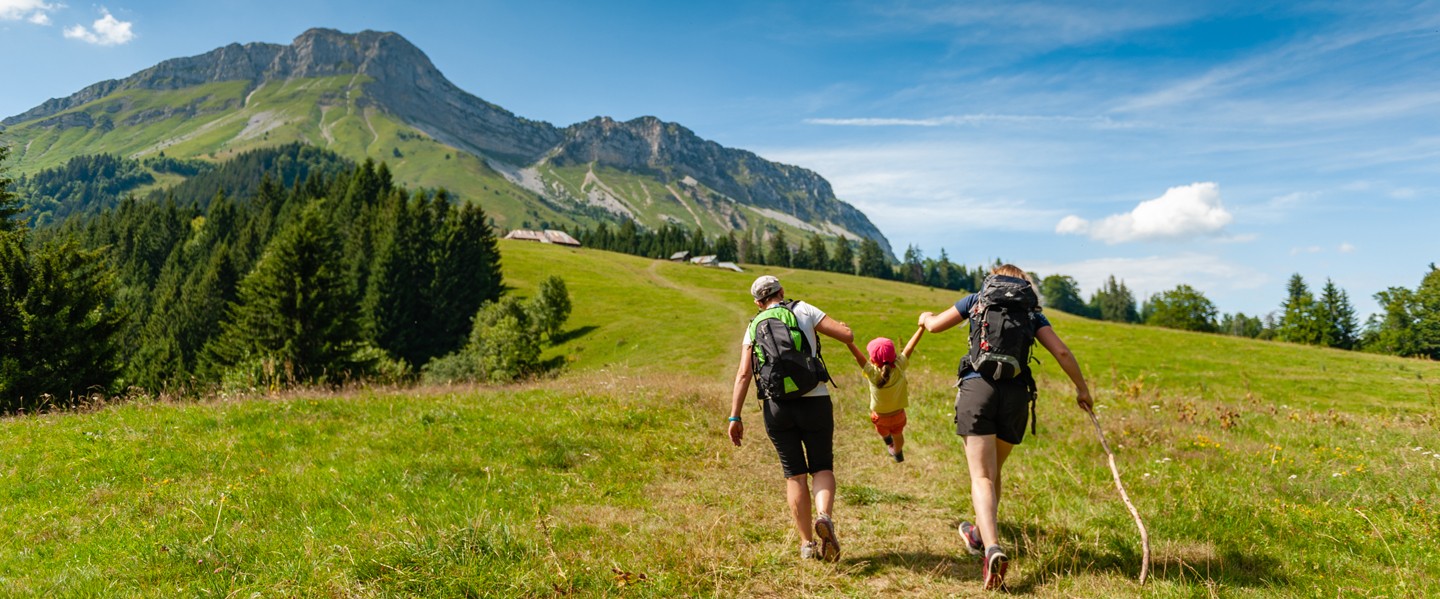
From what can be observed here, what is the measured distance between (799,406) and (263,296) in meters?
42.7

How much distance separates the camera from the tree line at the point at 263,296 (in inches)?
966

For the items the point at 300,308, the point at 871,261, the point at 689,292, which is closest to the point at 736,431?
the point at 300,308

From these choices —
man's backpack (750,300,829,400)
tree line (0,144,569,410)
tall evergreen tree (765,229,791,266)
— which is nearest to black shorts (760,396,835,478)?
man's backpack (750,300,829,400)

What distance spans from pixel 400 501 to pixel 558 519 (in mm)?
1828

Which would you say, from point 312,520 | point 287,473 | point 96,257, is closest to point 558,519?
point 312,520

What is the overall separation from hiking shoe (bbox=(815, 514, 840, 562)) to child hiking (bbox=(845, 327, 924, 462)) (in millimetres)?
1598

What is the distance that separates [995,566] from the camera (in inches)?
208

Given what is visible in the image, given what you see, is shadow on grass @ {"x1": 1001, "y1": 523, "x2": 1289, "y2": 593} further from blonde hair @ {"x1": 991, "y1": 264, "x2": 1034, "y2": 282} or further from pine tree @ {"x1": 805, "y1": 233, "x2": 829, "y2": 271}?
pine tree @ {"x1": 805, "y1": 233, "x2": 829, "y2": 271}

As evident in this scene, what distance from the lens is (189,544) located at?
5574 millimetres

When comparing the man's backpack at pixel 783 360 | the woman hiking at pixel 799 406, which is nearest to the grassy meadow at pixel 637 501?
the woman hiking at pixel 799 406

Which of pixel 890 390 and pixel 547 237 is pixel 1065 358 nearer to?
pixel 890 390

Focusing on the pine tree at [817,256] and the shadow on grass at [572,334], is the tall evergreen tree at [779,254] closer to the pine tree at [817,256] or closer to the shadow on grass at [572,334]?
the pine tree at [817,256]

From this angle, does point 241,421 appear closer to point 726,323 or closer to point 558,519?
point 558,519

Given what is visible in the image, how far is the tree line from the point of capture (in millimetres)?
24547
